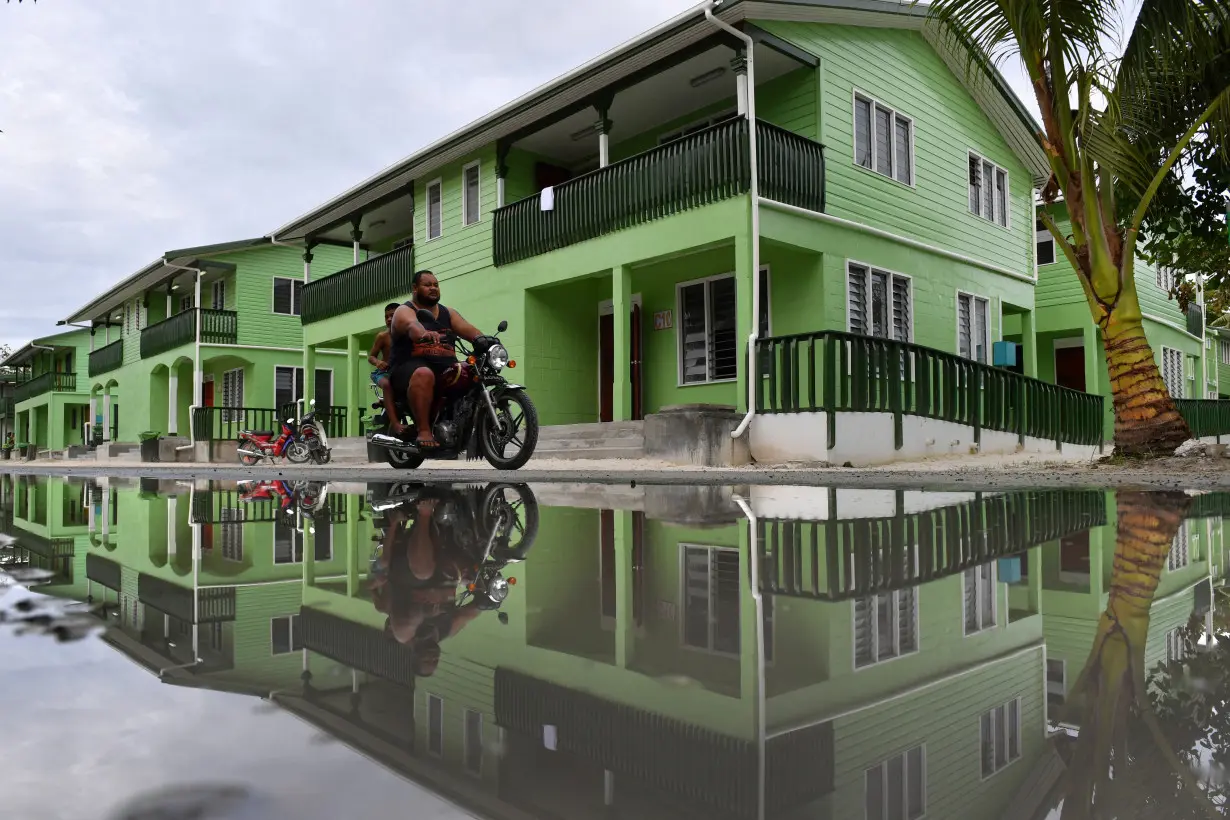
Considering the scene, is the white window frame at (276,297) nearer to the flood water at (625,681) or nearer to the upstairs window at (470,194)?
the upstairs window at (470,194)

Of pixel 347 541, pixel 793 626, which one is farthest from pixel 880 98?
pixel 793 626

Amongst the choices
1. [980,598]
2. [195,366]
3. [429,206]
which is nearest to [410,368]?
[980,598]

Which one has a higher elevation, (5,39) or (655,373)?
(5,39)

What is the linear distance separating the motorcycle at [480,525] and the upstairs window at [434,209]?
13851 millimetres

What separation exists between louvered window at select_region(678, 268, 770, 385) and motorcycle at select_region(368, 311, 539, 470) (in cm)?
772

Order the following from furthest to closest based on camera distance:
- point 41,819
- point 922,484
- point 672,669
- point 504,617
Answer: point 922,484, point 504,617, point 672,669, point 41,819

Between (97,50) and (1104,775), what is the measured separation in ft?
73.5

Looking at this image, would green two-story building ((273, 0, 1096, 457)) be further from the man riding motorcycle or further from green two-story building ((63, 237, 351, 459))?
green two-story building ((63, 237, 351, 459))

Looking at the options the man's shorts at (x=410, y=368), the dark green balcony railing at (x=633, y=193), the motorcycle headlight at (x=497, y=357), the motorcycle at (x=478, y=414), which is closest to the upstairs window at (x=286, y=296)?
the dark green balcony railing at (x=633, y=193)

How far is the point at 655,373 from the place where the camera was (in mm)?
17781

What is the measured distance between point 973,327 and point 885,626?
17.9 m

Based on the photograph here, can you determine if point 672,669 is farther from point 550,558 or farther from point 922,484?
point 922,484

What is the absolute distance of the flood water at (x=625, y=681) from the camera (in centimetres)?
116

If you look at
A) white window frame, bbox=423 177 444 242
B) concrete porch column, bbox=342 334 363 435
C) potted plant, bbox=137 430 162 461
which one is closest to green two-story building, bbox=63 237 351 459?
potted plant, bbox=137 430 162 461
